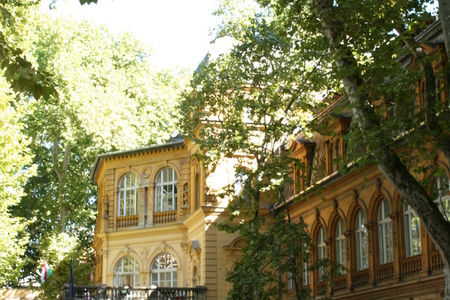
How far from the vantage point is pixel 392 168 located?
617 inches

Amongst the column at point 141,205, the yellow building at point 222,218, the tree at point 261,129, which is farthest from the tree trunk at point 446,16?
the column at point 141,205

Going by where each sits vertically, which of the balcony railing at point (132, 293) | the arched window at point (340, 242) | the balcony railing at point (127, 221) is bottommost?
the balcony railing at point (132, 293)

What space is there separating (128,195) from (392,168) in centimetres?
2706

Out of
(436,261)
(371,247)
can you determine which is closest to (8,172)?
(371,247)

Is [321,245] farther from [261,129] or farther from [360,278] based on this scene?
[261,129]

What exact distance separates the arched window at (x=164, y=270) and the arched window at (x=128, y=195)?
3.12 m

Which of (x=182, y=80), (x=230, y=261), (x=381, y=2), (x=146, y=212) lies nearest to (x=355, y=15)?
(x=381, y=2)

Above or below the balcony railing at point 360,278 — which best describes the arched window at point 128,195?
above

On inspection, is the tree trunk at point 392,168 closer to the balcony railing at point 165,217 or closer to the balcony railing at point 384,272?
the balcony railing at point 384,272

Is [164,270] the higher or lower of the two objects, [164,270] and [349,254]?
the higher

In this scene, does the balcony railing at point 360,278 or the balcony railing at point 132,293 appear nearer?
the balcony railing at point 360,278

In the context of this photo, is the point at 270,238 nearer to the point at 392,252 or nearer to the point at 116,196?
the point at 392,252

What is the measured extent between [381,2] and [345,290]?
13.6 m

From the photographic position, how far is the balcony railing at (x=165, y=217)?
129ft
